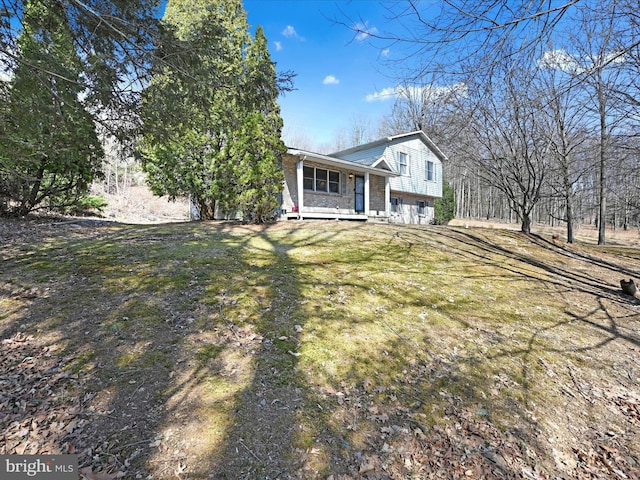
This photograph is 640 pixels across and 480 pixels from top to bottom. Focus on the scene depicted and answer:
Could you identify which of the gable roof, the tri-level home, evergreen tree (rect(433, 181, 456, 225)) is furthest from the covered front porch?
evergreen tree (rect(433, 181, 456, 225))

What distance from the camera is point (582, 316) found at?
518 cm

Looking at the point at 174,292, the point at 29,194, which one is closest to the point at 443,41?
the point at 174,292

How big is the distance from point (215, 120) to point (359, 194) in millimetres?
9955

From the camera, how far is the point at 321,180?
14.3 m

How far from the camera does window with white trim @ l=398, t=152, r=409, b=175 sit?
19.2 metres

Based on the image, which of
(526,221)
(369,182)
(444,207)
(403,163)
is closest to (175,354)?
(526,221)

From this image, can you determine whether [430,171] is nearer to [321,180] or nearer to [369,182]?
[369,182]

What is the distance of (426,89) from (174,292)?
3.97 metres

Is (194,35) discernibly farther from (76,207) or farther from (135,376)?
(76,207)

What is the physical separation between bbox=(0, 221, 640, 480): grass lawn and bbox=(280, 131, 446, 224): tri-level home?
25.1 feet

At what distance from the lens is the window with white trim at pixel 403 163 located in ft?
63.0

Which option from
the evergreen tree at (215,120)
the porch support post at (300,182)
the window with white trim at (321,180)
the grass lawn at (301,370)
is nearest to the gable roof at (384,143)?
the window with white trim at (321,180)

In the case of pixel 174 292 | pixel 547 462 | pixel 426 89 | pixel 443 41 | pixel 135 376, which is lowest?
pixel 547 462

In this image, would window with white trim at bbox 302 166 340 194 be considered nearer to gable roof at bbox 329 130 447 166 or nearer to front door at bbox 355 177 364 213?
front door at bbox 355 177 364 213
